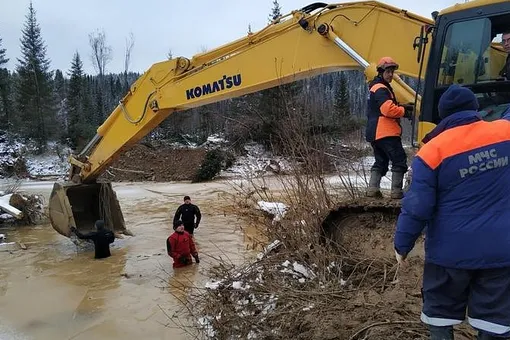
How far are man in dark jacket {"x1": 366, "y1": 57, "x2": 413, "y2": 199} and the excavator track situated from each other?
362 mm

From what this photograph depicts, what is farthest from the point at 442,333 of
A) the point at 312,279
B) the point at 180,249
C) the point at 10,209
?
the point at 10,209

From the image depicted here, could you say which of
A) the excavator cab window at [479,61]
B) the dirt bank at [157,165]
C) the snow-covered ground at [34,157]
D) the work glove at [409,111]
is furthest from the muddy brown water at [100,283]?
the snow-covered ground at [34,157]

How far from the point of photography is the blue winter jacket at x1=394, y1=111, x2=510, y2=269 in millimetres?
2734

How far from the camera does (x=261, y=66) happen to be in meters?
7.09

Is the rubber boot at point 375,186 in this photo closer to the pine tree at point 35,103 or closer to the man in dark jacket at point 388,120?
the man in dark jacket at point 388,120

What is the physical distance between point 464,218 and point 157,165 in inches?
1212

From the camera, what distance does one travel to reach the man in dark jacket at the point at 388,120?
5191 millimetres

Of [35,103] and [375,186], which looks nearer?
[375,186]

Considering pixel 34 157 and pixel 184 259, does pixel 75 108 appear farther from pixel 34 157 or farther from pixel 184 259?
pixel 184 259

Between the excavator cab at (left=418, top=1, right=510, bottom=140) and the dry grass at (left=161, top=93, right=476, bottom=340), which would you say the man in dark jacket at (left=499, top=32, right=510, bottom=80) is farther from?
the dry grass at (left=161, top=93, right=476, bottom=340)

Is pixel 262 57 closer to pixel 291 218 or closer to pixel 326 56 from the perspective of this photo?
pixel 326 56

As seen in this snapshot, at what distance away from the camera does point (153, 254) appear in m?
10.6

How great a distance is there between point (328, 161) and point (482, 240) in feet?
14.4

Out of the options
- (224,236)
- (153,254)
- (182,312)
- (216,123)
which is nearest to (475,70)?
(182,312)
